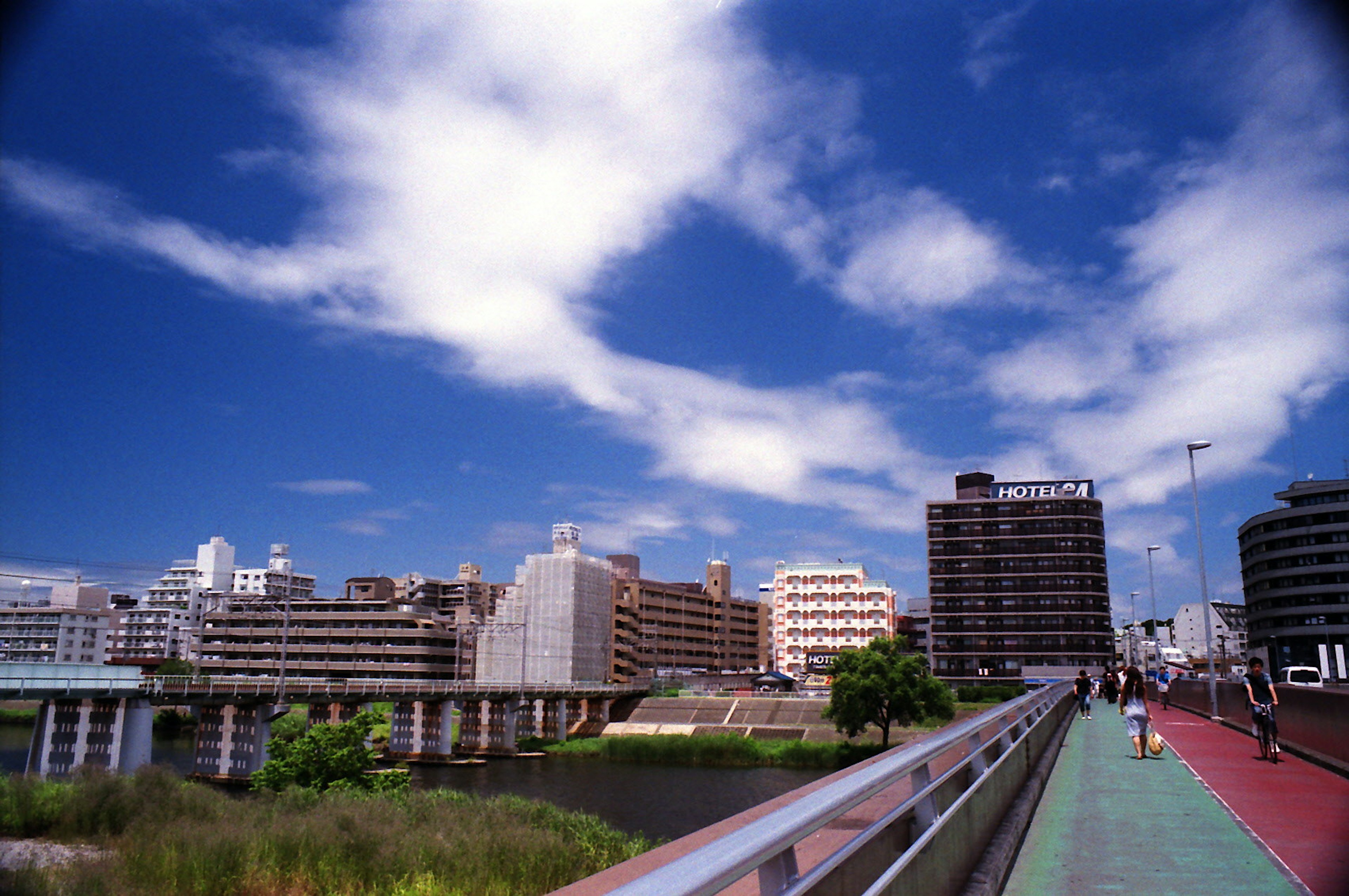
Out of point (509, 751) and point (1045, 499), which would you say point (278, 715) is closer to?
point (509, 751)

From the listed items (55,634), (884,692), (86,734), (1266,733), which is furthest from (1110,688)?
(55,634)

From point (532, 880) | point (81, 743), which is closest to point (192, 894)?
point (532, 880)

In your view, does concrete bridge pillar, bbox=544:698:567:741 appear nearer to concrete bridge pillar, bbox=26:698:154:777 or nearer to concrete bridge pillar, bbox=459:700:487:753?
concrete bridge pillar, bbox=459:700:487:753

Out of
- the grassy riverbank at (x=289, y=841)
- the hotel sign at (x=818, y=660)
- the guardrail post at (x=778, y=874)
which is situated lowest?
Result: the grassy riverbank at (x=289, y=841)

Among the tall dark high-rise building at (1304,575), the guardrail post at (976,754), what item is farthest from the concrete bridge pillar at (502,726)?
the guardrail post at (976,754)

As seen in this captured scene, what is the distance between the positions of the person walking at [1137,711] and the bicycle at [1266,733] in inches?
73.3

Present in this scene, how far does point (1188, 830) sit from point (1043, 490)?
120 meters

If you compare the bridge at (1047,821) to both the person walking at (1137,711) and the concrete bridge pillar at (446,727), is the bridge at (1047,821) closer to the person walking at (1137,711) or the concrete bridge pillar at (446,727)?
the person walking at (1137,711)

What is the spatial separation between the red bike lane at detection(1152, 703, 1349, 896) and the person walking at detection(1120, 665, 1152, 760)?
85cm

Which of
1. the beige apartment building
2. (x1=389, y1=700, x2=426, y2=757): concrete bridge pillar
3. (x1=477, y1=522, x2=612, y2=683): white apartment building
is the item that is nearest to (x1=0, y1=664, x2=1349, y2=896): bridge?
(x1=389, y1=700, x2=426, y2=757): concrete bridge pillar

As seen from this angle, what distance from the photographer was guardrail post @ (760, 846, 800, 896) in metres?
3.02

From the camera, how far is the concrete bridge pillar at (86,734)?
193 ft

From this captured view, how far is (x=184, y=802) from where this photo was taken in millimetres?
29031

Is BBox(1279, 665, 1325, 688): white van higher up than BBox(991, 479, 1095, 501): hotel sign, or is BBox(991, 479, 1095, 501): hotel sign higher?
BBox(991, 479, 1095, 501): hotel sign
